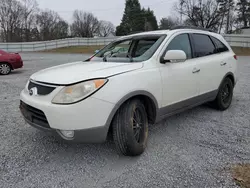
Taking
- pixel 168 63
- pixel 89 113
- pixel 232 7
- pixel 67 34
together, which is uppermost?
pixel 232 7

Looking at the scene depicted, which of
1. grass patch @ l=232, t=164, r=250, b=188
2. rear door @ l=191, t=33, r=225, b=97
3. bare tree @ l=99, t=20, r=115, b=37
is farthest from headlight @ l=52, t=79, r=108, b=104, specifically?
bare tree @ l=99, t=20, r=115, b=37

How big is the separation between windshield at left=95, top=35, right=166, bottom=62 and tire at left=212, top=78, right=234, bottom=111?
6.19 ft

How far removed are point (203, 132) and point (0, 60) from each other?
982 centimetres

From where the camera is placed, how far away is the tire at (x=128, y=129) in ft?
8.52

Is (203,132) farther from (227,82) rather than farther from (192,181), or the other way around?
(227,82)

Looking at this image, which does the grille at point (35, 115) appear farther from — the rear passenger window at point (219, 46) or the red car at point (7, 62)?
the red car at point (7, 62)

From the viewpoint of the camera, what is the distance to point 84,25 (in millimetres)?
65438

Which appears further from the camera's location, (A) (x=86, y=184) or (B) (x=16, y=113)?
(B) (x=16, y=113)

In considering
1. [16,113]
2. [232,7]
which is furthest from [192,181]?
[232,7]

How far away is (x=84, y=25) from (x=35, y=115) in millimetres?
67125

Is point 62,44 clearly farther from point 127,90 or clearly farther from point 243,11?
point 243,11

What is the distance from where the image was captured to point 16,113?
4.52 m

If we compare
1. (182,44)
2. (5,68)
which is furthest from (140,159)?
(5,68)

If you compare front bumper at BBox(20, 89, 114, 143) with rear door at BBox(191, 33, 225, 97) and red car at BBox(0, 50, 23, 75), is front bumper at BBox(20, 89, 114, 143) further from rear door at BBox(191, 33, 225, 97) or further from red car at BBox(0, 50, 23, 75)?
red car at BBox(0, 50, 23, 75)
